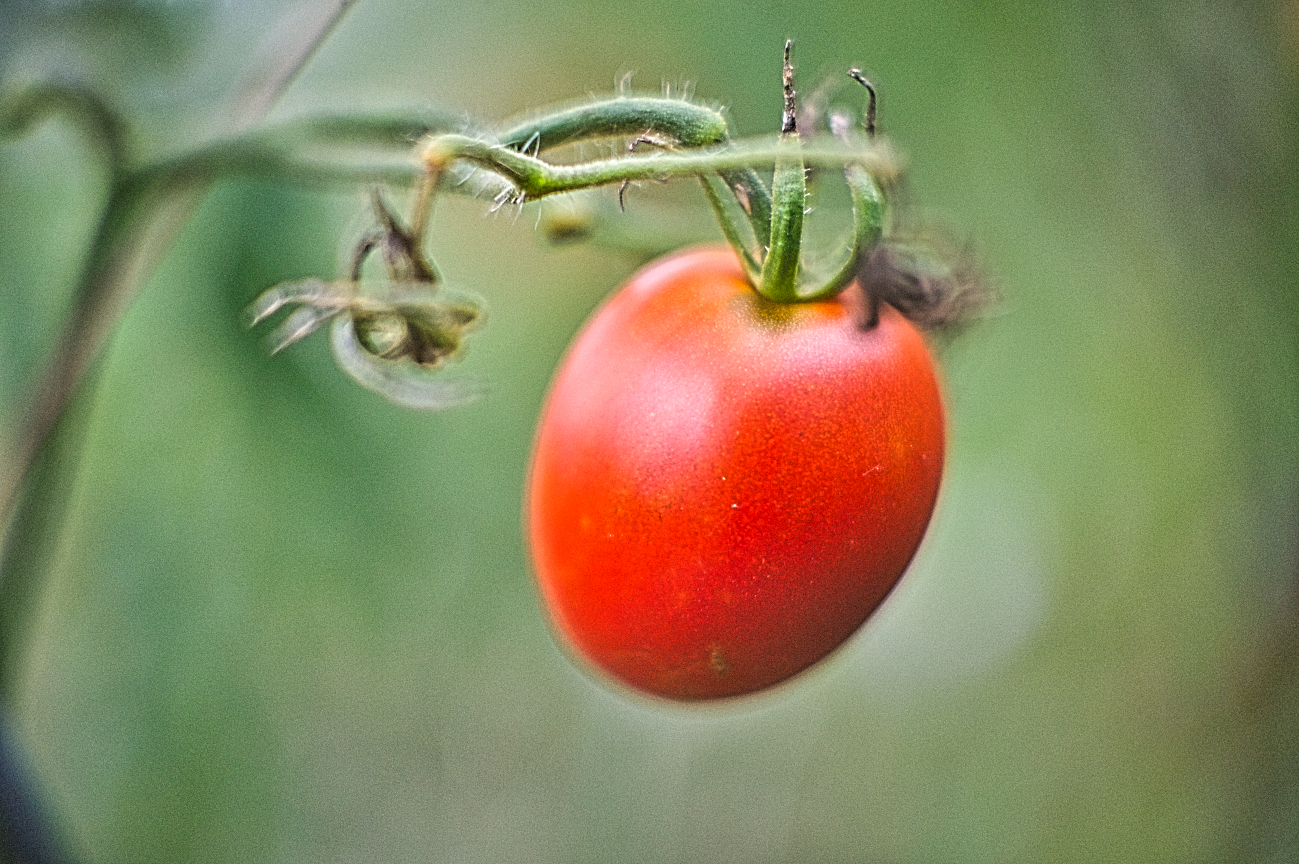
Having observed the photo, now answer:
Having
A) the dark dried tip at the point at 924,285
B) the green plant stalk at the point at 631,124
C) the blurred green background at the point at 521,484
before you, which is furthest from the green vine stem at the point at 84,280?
the dark dried tip at the point at 924,285

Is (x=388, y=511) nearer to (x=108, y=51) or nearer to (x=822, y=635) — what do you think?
(x=108, y=51)

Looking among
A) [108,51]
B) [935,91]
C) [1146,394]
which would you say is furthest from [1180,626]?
[108,51]

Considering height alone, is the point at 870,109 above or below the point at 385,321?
above

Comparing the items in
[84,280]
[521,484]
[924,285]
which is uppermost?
[924,285]

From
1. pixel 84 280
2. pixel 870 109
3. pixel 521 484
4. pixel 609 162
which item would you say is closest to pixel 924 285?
pixel 870 109

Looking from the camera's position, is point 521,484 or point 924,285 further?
point 521,484

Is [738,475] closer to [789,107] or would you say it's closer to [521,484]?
[789,107]

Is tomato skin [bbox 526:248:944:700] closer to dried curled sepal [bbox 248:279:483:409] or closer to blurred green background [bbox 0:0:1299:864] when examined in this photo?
dried curled sepal [bbox 248:279:483:409]

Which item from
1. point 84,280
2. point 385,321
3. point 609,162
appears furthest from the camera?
point 84,280
